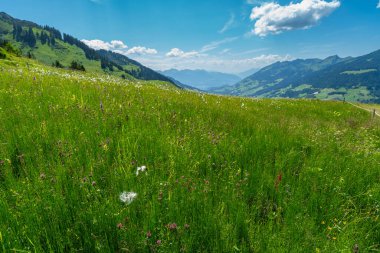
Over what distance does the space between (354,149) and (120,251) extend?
5.49m

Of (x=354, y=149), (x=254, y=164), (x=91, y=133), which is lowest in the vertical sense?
(x=354, y=149)

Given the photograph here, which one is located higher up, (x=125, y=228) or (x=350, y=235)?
(x=125, y=228)

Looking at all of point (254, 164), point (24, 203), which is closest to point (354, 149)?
point (254, 164)

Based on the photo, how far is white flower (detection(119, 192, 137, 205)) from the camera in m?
2.66

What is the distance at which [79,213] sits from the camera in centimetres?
241

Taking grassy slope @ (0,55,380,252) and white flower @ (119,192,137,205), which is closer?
grassy slope @ (0,55,380,252)

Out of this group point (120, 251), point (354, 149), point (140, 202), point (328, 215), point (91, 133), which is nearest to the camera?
point (120, 251)

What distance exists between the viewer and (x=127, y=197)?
2.73m

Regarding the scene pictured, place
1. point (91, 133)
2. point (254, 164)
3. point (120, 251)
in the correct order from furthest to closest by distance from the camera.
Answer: point (91, 133)
point (254, 164)
point (120, 251)

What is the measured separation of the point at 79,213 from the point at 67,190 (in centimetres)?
45

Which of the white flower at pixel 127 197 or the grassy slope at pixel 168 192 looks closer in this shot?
the grassy slope at pixel 168 192

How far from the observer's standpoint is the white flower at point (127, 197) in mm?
2663

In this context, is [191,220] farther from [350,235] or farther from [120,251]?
[350,235]

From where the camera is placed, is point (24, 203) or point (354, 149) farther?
point (354, 149)
